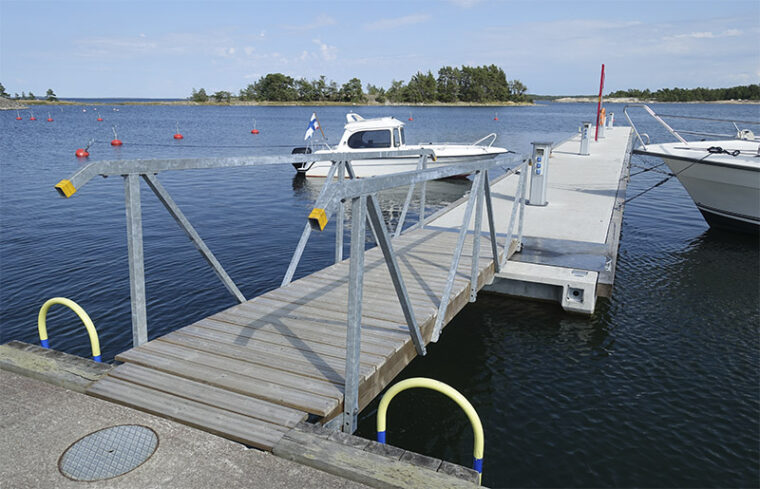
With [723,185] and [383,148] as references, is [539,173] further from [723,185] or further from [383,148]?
[383,148]

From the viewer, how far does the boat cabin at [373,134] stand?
1738 centimetres

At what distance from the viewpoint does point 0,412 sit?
122 inches

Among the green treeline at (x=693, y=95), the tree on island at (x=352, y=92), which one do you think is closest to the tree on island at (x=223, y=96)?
the tree on island at (x=352, y=92)

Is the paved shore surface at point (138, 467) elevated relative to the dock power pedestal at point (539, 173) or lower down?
lower down

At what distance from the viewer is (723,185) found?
37.9 ft

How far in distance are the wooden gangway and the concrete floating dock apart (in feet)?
7.32

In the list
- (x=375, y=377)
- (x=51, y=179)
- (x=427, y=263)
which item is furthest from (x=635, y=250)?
(x=51, y=179)

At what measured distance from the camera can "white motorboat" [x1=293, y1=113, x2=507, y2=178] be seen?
57.1ft

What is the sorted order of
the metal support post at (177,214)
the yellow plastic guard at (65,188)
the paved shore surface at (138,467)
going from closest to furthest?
1. the paved shore surface at (138,467)
2. the yellow plastic guard at (65,188)
3. the metal support post at (177,214)

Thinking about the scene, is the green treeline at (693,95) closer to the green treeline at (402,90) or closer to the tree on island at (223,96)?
the green treeline at (402,90)

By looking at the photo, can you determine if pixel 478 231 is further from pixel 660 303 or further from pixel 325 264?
pixel 325 264

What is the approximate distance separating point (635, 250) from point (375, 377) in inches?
359

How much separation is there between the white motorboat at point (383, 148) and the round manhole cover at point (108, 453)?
Answer: 41.2 feet

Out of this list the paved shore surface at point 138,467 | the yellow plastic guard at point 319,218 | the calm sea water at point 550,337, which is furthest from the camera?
the calm sea water at point 550,337
